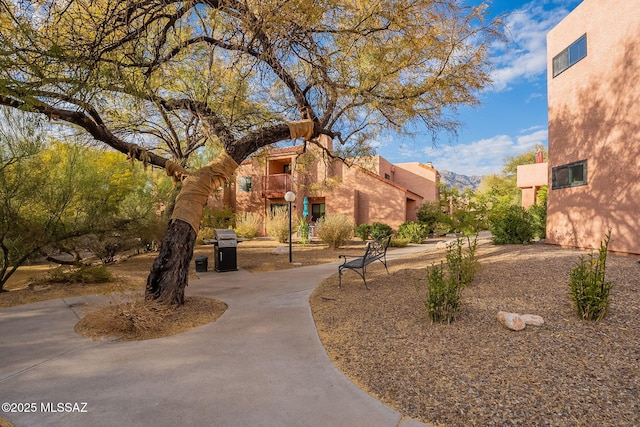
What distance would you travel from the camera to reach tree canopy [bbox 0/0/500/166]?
3.62m

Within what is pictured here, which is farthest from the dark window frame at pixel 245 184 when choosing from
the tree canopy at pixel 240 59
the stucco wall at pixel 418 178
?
the tree canopy at pixel 240 59

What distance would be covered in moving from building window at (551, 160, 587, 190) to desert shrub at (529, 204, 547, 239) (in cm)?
290

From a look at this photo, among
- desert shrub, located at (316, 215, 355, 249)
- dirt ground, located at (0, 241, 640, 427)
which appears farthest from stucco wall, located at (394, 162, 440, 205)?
dirt ground, located at (0, 241, 640, 427)

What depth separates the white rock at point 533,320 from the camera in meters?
3.60

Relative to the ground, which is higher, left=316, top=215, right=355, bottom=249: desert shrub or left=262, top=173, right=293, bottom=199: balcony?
left=262, top=173, right=293, bottom=199: balcony

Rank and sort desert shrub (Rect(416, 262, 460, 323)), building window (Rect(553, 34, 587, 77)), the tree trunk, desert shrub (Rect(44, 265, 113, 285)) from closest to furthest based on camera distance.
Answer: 1. desert shrub (Rect(416, 262, 460, 323))
2. the tree trunk
3. desert shrub (Rect(44, 265, 113, 285))
4. building window (Rect(553, 34, 587, 77))

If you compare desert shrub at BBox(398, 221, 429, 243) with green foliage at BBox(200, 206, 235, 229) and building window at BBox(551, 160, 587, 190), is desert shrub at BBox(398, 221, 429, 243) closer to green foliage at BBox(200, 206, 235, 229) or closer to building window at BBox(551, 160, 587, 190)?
building window at BBox(551, 160, 587, 190)

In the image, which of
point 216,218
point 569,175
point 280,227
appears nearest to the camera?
point 569,175

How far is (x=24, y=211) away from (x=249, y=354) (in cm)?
604

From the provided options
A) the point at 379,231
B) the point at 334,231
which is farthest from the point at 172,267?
the point at 379,231

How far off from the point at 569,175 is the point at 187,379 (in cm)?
1120

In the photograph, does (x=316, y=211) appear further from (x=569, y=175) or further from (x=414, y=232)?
(x=569, y=175)

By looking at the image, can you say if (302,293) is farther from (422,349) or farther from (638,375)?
(638,375)

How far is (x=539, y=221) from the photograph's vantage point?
12852 mm
